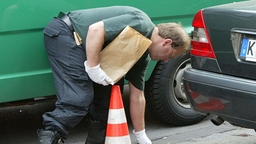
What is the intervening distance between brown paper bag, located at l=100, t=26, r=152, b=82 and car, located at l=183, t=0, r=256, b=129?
532 mm

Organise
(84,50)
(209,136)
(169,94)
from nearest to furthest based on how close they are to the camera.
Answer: (84,50)
(209,136)
(169,94)

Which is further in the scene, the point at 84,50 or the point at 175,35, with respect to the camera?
the point at 84,50

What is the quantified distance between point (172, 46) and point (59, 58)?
904mm

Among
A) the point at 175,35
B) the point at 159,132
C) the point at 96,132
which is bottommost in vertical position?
the point at 159,132

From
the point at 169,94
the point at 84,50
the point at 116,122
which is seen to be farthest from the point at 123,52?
the point at 169,94

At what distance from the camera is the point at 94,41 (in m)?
3.97

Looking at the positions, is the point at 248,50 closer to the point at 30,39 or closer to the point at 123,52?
the point at 123,52

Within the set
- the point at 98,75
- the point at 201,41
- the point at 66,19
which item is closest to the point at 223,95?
the point at 201,41

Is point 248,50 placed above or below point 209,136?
above

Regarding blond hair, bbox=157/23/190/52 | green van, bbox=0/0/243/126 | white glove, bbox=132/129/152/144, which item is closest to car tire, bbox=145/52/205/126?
green van, bbox=0/0/243/126

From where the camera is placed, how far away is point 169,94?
5.35 m

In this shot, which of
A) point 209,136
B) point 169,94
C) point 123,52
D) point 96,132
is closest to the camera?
point 123,52

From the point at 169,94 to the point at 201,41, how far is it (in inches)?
42.9

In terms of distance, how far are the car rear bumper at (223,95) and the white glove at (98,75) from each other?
669 millimetres
